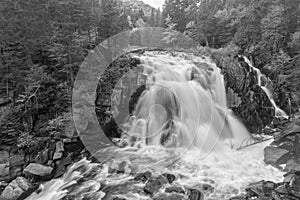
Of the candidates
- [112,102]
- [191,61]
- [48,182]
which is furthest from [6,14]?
[191,61]

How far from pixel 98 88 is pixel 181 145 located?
5333 mm

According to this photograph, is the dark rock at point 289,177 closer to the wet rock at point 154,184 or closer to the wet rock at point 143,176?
the wet rock at point 154,184

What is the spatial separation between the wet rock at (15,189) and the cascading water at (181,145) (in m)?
0.59

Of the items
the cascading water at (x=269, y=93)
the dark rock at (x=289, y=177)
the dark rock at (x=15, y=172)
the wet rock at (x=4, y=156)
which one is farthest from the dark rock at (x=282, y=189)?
the wet rock at (x=4, y=156)

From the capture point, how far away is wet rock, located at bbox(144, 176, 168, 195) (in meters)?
8.84

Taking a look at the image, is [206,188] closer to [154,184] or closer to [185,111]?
[154,184]

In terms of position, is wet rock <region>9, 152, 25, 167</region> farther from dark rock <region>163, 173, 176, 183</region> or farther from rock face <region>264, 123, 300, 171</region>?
rock face <region>264, 123, 300, 171</region>

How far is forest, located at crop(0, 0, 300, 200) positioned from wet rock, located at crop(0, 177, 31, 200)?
0.04m

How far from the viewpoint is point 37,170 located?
32.8ft

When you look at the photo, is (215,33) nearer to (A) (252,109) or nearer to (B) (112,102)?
(A) (252,109)

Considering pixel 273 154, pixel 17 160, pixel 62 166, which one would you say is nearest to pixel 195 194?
pixel 273 154

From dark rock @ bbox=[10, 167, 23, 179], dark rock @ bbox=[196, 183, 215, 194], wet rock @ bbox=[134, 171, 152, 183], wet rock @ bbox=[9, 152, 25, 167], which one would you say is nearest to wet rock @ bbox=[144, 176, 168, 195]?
wet rock @ bbox=[134, 171, 152, 183]

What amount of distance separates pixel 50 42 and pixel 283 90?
548 inches

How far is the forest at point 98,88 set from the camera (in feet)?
31.6
